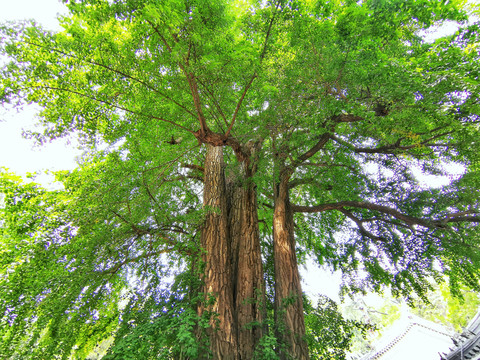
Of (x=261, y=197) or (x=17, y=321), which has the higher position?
(x=261, y=197)

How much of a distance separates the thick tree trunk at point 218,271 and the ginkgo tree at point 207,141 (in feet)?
0.08

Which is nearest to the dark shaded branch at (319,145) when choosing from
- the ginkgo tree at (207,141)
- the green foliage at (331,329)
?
the ginkgo tree at (207,141)

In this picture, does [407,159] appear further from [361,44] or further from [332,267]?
[332,267]

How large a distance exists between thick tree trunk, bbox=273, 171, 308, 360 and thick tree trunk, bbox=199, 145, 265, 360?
0.29 metres

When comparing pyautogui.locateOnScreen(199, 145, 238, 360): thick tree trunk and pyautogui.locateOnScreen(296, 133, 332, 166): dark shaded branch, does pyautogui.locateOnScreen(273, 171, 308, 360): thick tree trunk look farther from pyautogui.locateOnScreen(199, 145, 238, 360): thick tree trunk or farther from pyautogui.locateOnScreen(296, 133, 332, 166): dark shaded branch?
pyautogui.locateOnScreen(199, 145, 238, 360): thick tree trunk

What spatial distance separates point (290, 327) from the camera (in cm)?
308

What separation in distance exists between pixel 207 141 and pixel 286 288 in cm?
272

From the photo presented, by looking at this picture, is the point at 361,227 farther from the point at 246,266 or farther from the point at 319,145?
the point at 246,266

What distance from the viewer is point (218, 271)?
11.4 ft

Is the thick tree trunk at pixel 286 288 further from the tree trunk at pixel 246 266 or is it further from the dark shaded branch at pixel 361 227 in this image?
the dark shaded branch at pixel 361 227

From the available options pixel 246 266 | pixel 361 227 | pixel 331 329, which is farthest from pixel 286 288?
pixel 361 227

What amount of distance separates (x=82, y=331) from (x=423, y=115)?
5.92 meters

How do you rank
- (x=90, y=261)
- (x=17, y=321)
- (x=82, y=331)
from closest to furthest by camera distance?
(x=17, y=321), (x=90, y=261), (x=82, y=331)

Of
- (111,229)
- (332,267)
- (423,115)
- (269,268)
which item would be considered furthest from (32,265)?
(332,267)
